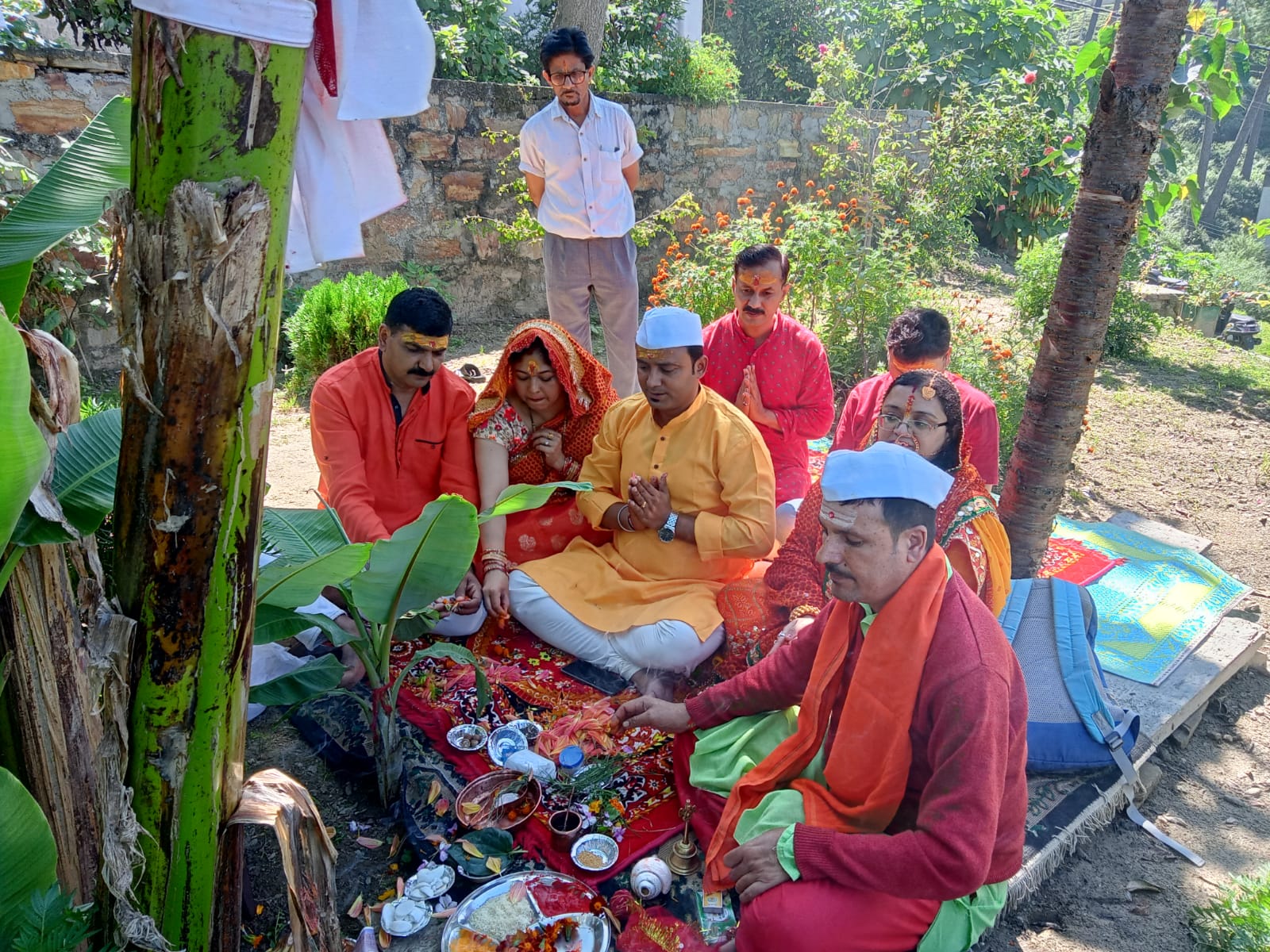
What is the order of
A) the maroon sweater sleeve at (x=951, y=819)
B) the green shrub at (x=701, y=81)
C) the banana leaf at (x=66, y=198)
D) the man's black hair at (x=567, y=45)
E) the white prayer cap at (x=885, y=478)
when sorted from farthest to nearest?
the green shrub at (x=701, y=81)
the man's black hair at (x=567, y=45)
the white prayer cap at (x=885, y=478)
the maroon sweater sleeve at (x=951, y=819)
the banana leaf at (x=66, y=198)

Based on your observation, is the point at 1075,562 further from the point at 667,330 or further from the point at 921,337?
the point at 667,330

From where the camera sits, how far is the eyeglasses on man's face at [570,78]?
5.32 metres

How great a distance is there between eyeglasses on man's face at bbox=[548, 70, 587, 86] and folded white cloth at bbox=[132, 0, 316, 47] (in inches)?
163

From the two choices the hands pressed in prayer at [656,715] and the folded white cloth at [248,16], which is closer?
the folded white cloth at [248,16]

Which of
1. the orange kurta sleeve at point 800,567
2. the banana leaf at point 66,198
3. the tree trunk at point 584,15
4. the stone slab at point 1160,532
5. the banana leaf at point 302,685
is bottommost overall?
the stone slab at point 1160,532

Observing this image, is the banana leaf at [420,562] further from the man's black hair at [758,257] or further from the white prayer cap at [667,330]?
the man's black hair at [758,257]

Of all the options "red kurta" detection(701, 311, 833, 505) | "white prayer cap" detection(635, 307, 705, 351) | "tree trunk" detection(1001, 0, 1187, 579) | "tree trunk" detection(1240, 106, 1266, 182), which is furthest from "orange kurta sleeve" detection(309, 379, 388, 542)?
"tree trunk" detection(1240, 106, 1266, 182)

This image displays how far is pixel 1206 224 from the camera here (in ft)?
75.5

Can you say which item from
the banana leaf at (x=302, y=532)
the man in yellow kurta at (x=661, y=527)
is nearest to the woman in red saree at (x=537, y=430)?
the man in yellow kurta at (x=661, y=527)

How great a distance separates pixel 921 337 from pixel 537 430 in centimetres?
172

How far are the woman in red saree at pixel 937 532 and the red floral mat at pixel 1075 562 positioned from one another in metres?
1.40

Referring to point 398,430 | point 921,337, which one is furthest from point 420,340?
point 921,337

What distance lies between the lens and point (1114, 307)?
315 inches

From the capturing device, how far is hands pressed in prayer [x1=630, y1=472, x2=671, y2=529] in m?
3.60
